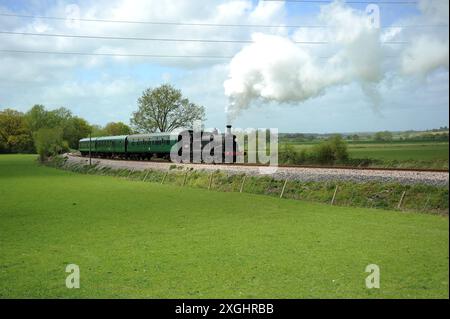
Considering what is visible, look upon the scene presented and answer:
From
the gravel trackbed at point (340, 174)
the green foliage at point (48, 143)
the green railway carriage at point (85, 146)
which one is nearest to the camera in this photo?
the gravel trackbed at point (340, 174)

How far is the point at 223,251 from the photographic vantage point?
10062 millimetres

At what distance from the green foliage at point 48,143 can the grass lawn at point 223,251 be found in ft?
178

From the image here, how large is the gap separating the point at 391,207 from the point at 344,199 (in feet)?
7.49

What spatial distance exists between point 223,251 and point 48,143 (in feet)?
217

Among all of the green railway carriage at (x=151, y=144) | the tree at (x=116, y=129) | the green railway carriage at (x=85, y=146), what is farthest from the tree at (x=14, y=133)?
the green railway carriage at (x=151, y=144)

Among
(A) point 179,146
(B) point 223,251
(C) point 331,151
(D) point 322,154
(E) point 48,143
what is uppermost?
(E) point 48,143

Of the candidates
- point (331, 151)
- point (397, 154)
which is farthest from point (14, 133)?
point (397, 154)

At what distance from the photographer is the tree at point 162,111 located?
64250 mm

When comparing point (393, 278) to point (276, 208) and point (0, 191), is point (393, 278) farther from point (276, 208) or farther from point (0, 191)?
point (0, 191)

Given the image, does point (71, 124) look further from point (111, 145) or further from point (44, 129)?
point (111, 145)

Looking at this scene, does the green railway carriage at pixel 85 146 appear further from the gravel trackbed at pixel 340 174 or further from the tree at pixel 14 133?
the gravel trackbed at pixel 340 174

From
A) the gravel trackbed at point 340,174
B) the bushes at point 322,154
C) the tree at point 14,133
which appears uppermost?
the tree at point 14,133

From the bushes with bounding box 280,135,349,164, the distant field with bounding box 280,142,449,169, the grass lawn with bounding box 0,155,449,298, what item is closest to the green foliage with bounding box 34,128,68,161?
the distant field with bounding box 280,142,449,169

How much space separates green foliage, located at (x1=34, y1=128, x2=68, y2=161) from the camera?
6875 centimetres
